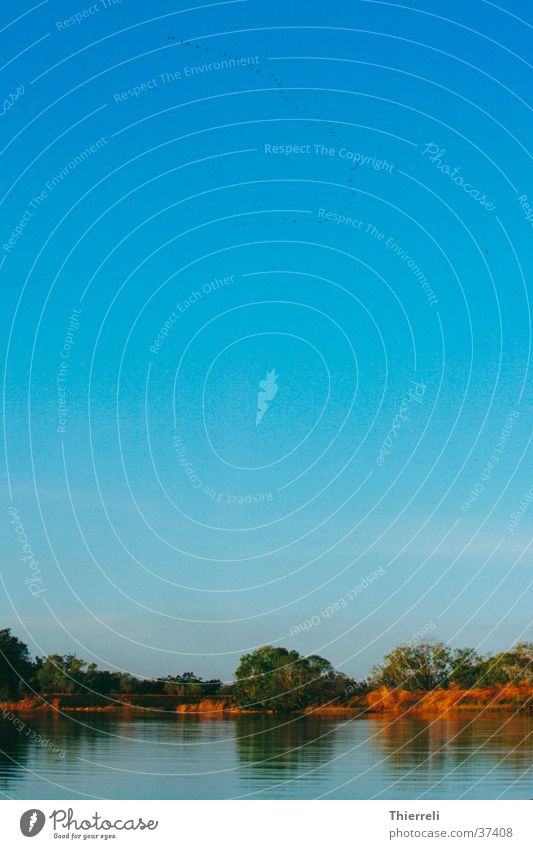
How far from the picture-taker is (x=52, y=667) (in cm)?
4603

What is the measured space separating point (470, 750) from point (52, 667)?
16918mm

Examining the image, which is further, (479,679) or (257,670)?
(479,679)

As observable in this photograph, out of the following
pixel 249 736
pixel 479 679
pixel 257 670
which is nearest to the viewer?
pixel 249 736

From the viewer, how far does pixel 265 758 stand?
1655 inches

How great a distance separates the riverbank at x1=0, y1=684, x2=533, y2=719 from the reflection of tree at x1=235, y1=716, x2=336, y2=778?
1.20 meters

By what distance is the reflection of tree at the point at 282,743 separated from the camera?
133 ft

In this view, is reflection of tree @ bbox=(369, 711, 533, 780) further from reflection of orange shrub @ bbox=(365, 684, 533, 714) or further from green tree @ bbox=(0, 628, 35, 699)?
green tree @ bbox=(0, 628, 35, 699)

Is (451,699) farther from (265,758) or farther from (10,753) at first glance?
(10,753)

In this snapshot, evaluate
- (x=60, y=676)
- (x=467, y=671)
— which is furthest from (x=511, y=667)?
(x=60, y=676)

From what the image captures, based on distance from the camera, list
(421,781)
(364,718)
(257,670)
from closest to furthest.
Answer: (421,781) < (257,670) < (364,718)

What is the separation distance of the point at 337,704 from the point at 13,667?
18.4m

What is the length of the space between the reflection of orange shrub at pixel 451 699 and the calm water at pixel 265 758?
960 mm
